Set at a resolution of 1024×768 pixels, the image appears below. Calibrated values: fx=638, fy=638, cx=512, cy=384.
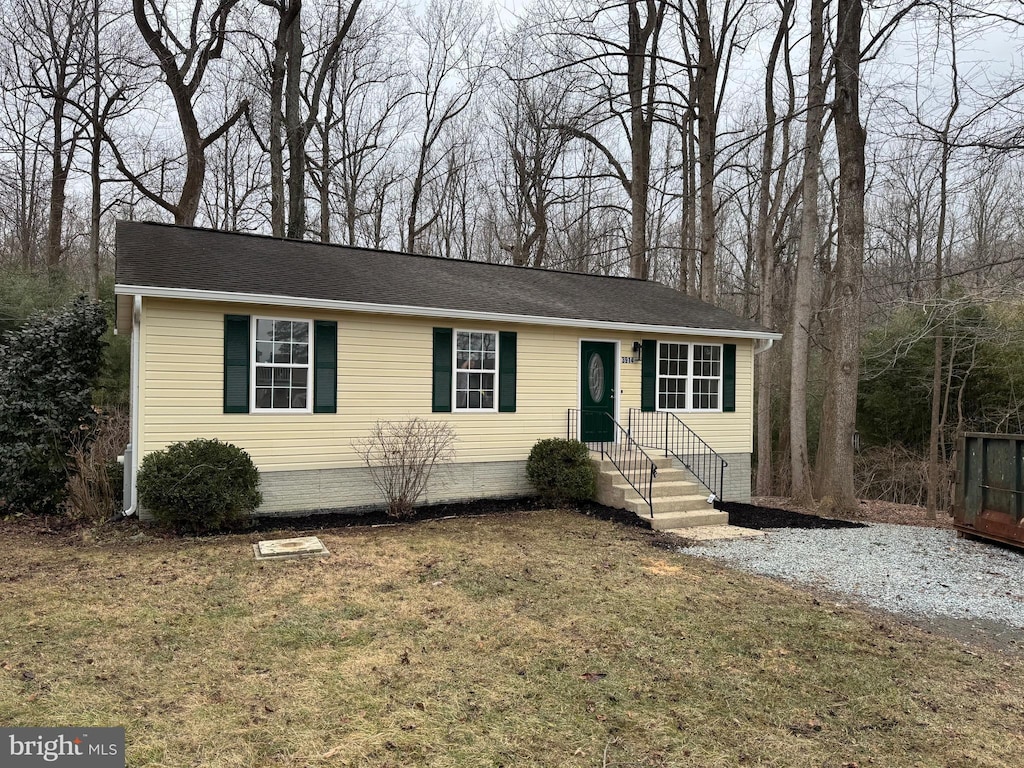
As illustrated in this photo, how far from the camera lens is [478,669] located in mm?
4000

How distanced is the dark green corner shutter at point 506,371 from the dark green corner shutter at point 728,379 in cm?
419

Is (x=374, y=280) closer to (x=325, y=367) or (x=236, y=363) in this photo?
(x=325, y=367)

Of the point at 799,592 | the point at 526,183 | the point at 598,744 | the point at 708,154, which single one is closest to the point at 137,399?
the point at 598,744

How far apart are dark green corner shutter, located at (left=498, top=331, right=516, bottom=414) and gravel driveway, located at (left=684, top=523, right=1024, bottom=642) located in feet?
11.7

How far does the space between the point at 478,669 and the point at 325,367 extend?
215 inches

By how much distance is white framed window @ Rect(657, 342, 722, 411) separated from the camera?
11.1 metres

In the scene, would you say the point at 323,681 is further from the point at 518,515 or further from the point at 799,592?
the point at 518,515

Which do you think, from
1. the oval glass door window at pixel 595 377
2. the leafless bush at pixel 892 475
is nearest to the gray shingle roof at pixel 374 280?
the oval glass door window at pixel 595 377

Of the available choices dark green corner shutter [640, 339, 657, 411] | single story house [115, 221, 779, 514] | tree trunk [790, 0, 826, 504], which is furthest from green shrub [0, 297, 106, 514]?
tree trunk [790, 0, 826, 504]

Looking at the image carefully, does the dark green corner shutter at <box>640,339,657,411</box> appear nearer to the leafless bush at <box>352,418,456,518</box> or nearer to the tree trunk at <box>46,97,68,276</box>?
the leafless bush at <box>352,418,456,518</box>

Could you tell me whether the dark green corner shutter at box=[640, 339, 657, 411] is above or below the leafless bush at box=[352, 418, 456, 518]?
above

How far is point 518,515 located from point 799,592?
13.7ft

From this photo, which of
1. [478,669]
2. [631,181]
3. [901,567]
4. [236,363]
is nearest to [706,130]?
[631,181]

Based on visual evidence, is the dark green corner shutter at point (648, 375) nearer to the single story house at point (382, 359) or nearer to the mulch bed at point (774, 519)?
the single story house at point (382, 359)
